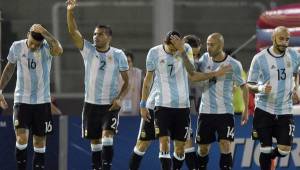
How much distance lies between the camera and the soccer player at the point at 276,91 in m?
13.4

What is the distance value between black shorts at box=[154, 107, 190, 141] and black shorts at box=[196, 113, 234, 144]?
1.04ft

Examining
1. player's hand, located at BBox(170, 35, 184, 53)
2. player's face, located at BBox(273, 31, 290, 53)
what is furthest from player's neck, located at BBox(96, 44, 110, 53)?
player's face, located at BBox(273, 31, 290, 53)

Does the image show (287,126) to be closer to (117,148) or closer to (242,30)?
(117,148)

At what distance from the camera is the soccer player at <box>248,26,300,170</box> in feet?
43.9

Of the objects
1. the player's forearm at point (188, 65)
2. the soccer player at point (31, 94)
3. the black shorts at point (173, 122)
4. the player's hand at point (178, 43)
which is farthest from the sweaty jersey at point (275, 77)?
the soccer player at point (31, 94)

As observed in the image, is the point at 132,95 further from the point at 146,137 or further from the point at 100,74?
the point at 100,74

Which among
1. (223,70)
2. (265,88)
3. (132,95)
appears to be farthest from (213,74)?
(132,95)

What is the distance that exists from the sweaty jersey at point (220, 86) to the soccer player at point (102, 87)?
1.02 meters

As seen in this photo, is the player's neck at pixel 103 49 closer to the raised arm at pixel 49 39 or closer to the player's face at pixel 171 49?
the raised arm at pixel 49 39

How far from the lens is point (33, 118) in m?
13.4

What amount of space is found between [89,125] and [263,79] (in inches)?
87.2

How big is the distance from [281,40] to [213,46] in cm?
83

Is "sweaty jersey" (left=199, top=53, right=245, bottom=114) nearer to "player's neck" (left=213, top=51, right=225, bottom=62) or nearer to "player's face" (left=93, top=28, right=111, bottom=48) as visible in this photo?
"player's neck" (left=213, top=51, right=225, bottom=62)

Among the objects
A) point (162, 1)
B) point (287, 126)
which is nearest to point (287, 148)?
point (287, 126)
